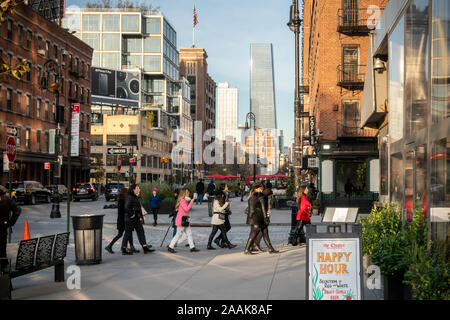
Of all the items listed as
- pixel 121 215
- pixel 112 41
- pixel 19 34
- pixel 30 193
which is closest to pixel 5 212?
pixel 121 215

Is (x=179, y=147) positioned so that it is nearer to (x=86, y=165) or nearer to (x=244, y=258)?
(x=86, y=165)

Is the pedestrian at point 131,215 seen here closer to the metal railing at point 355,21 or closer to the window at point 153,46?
the metal railing at point 355,21

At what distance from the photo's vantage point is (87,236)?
1280 cm

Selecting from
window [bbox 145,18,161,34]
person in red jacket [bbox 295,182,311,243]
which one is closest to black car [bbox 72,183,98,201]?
person in red jacket [bbox 295,182,311,243]

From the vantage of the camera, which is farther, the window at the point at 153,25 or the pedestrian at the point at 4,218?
the window at the point at 153,25

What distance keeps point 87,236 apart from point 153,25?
342 ft

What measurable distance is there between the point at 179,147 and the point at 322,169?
289 feet

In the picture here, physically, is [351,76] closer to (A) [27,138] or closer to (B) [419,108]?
(B) [419,108]

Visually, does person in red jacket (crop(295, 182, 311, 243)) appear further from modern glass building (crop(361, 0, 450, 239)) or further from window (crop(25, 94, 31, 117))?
window (crop(25, 94, 31, 117))

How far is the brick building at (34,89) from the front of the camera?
50.6 metres

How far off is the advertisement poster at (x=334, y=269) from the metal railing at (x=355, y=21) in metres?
30.4

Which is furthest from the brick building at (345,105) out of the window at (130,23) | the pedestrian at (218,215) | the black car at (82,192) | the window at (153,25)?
the window at (153,25)

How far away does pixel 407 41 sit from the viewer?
10625 mm
